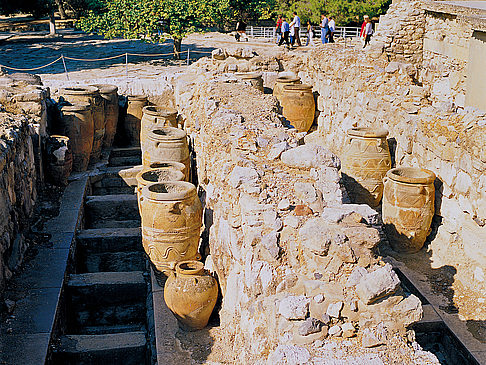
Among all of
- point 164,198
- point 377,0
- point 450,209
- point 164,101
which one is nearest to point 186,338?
point 164,198

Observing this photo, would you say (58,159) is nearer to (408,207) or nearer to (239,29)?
(408,207)

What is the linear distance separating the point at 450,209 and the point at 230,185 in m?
3.16

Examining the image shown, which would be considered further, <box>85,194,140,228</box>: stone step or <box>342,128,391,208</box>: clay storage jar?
<box>85,194,140,228</box>: stone step

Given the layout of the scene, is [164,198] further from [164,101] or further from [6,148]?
[164,101]

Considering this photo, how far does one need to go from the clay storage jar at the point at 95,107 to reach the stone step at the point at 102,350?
5675mm

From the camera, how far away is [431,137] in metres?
7.74

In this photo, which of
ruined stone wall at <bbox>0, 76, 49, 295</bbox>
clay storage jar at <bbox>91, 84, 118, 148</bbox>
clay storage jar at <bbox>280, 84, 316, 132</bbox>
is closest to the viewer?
ruined stone wall at <bbox>0, 76, 49, 295</bbox>

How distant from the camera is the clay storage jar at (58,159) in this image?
9352 mm

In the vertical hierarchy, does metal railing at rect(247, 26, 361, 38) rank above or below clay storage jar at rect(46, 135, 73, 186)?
above

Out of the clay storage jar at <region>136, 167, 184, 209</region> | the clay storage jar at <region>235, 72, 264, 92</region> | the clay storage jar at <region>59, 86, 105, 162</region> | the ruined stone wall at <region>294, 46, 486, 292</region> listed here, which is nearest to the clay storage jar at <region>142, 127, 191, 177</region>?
the clay storage jar at <region>136, 167, 184, 209</region>

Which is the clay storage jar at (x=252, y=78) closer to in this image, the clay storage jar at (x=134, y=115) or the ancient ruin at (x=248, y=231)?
the ancient ruin at (x=248, y=231)

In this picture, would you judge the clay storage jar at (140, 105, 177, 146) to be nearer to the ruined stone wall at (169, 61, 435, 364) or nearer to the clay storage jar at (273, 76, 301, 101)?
the clay storage jar at (273, 76, 301, 101)

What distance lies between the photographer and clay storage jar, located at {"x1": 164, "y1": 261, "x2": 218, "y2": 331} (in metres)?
5.39

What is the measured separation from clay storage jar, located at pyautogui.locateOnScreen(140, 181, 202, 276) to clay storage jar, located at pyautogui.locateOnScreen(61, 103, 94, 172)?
4222mm
